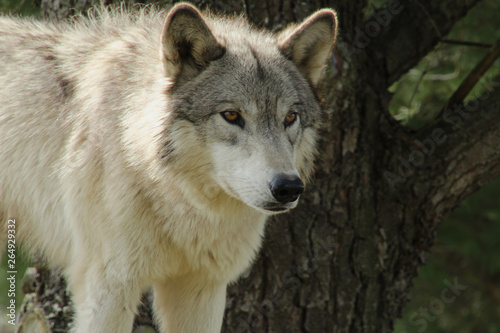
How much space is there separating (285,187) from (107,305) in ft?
4.09

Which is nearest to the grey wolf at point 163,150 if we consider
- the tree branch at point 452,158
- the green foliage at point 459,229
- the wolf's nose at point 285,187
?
the wolf's nose at point 285,187

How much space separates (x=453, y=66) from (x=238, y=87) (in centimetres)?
446

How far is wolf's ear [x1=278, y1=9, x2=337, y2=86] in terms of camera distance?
3.57 meters

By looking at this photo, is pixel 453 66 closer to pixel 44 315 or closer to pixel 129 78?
pixel 129 78

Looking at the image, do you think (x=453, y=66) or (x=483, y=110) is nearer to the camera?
(x=483, y=110)

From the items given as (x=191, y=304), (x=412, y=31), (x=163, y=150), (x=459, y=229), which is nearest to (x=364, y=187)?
(x=412, y=31)

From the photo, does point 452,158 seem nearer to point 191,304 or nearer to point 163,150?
point 191,304

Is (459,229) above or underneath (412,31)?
underneath

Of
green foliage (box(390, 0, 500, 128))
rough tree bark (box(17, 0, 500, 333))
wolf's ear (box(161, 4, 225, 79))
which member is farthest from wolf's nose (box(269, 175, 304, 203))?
green foliage (box(390, 0, 500, 128))

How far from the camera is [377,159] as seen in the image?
192 inches

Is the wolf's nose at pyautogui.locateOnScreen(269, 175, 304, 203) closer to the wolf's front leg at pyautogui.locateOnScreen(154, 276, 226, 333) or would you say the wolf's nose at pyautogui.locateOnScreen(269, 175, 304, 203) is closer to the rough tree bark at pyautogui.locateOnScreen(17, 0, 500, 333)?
the wolf's front leg at pyautogui.locateOnScreen(154, 276, 226, 333)

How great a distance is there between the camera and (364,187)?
4766 mm

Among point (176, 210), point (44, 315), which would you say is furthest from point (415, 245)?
point (44, 315)

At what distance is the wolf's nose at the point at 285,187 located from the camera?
3.01 meters
